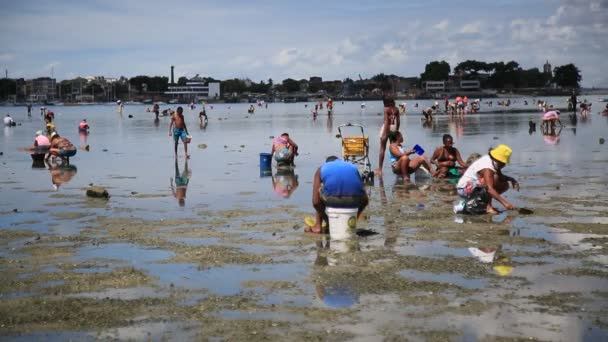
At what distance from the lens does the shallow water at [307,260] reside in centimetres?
728

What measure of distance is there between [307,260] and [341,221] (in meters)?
1.35

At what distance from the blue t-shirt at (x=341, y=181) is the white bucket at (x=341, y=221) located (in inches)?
9.6

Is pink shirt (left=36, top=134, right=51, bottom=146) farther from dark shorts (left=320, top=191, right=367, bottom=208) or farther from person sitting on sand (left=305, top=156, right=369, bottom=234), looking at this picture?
dark shorts (left=320, top=191, right=367, bottom=208)

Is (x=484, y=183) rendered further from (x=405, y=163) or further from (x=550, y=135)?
Result: (x=550, y=135)

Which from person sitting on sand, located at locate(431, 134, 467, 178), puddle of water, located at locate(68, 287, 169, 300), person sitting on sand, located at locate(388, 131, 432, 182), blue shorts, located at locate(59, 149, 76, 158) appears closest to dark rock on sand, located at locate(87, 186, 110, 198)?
person sitting on sand, located at locate(388, 131, 432, 182)

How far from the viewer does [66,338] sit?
6977mm

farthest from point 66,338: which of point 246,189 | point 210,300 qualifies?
point 246,189

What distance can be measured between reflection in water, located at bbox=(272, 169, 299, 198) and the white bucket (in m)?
5.35

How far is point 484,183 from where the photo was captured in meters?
13.2

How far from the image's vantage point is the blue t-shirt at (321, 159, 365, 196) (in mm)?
10984

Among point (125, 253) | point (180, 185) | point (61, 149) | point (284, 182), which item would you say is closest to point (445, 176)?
point (284, 182)

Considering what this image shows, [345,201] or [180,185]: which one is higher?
[345,201]

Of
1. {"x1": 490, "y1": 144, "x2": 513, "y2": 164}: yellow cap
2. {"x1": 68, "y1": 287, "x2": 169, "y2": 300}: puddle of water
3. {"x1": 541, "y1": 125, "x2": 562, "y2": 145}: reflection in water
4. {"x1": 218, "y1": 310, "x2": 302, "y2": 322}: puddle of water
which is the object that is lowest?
{"x1": 218, "y1": 310, "x2": 302, "y2": 322}: puddle of water

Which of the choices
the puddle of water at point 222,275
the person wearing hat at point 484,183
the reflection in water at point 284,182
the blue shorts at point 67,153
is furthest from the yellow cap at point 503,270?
the blue shorts at point 67,153
